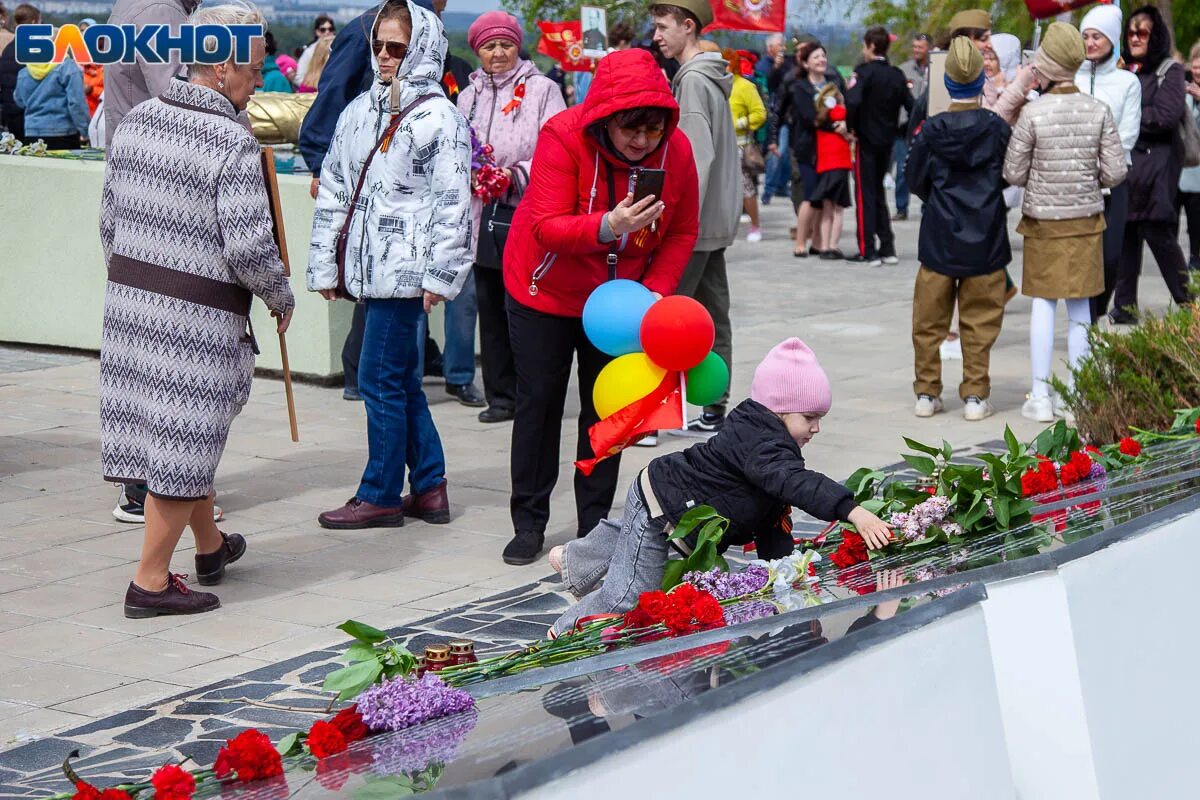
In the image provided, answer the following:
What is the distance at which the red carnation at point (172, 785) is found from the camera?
2.62 meters

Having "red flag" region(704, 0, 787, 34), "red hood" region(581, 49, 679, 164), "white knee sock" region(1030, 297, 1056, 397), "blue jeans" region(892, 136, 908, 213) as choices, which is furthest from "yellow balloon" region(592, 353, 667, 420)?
"blue jeans" region(892, 136, 908, 213)

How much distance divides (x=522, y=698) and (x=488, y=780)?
0.58 meters

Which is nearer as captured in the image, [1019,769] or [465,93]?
[1019,769]

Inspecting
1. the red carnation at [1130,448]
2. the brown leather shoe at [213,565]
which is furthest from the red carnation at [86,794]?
the red carnation at [1130,448]

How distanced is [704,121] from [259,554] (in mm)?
3205

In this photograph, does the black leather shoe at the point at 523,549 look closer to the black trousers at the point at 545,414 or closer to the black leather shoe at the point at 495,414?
the black trousers at the point at 545,414

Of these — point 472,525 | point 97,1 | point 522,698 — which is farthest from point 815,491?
point 97,1

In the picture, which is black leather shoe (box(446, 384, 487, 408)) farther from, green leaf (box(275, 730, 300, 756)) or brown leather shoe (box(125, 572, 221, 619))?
green leaf (box(275, 730, 300, 756))

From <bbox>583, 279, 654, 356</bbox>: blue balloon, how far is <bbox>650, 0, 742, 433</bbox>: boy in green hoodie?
8.51 ft

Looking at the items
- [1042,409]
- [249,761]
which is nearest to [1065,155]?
[1042,409]

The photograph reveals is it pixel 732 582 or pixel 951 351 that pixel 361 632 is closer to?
pixel 732 582

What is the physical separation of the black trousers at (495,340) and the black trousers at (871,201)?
7.81 metres

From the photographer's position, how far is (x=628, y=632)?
366 cm

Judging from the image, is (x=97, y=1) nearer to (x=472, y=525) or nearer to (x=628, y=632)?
(x=472, y=525)
